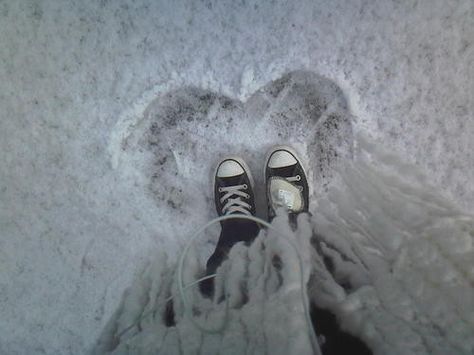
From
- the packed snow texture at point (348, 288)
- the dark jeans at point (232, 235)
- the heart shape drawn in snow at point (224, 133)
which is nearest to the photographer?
the packed snow texture at point (348, 288)

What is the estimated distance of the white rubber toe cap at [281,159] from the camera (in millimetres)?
1138

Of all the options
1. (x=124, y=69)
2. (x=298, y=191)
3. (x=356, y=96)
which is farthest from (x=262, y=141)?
(x=124, y=69)

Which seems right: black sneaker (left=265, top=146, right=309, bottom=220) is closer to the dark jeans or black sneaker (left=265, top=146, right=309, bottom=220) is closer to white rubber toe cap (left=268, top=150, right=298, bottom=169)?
white rubber toe cap (left=268, top=150, right=298, bottom=169)

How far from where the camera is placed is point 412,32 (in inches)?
41.0

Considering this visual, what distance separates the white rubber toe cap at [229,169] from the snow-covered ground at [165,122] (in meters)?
0.04

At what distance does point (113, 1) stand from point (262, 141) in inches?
22.7

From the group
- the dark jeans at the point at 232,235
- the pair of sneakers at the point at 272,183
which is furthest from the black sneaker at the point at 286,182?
the dark jeans at the point at 232,235

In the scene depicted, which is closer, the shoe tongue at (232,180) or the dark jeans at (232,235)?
the dark jeans at (232,235)

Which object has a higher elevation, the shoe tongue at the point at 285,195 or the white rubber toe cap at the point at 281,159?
the white rubber toe cap at the point at 281,159

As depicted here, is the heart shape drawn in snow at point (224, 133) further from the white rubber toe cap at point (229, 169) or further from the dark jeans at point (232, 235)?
the dark jeans at point (232, 235)

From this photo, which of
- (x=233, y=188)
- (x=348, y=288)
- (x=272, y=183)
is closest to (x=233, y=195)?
(x=233, y=188)

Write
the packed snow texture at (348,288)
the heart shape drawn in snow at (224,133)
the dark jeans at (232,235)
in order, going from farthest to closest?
the heart shape drawn in snow at (224,133), the dark jeans at (232,235), the packed snow texture at (348,288)

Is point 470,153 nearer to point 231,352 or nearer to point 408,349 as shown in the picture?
point 408,349

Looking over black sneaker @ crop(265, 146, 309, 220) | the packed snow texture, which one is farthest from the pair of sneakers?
the packed snow texture
